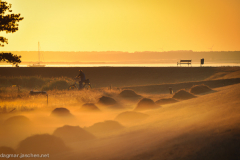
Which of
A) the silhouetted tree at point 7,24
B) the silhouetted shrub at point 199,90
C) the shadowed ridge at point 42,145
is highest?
the silhouetted tree at point 7,24

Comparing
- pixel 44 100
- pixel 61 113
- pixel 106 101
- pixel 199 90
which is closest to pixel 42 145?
pixel 61 113

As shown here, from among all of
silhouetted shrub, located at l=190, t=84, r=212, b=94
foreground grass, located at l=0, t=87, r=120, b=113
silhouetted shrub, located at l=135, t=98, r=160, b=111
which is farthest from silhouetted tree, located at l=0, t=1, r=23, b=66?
silhouetted shrub, located at l=190, t=84, r=212, b=94

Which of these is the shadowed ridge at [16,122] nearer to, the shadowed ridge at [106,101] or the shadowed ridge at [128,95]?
the shadowed ridge at [106,101]

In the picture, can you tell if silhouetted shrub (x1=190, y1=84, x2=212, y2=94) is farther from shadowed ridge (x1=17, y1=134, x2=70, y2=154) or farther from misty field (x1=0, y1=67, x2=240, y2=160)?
shadowed ridge (x1=17, y1=134, x2=70, y2=154)

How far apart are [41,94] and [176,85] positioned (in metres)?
15.8

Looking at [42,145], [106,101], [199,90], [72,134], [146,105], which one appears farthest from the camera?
[199,90]

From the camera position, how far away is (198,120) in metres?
8.14

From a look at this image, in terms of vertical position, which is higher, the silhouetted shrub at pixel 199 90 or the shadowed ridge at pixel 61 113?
the silhouetted shrub at pixel 199 90

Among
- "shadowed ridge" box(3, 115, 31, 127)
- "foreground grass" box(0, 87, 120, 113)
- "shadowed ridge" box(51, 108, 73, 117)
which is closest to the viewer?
"shadowed ridge" box(3, 115, 31, 127)

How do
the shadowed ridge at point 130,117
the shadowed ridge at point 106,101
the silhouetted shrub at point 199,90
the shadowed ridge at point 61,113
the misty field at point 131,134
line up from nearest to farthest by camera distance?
the misty field at point 131,134 → the shadowed ridge at point 130,117 → the shadowed ridge at point 61,113 → the shadowed ridge at point 106,101 → the silhouetted shrub at point 199,90

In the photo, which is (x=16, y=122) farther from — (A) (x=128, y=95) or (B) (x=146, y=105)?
(A) (x=128, y=95)

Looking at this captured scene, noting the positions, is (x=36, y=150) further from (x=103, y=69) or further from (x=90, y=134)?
(x=103, y=69)

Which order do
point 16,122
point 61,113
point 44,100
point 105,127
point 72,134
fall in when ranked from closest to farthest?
point 72,134 < point 105,127 < point 16,122 < point 61,113 < point 44,100

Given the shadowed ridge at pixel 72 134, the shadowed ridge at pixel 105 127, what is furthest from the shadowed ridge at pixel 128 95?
the shadowed ridge at pixel 72 134
